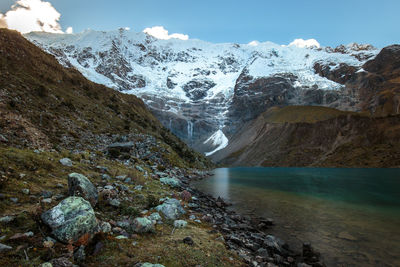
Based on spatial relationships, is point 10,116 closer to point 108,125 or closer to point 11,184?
point 11,184

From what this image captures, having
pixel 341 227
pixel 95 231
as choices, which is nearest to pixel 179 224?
pixel 95 231

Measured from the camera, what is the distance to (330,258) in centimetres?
1150

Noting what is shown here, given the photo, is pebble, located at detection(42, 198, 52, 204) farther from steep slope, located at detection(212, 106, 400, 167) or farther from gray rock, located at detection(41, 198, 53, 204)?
steep slope, located at detection(212, 106, 400, 167)

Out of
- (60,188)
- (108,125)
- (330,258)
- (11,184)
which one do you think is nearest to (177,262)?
(60,188)

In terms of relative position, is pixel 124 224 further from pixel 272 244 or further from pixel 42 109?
pixel 42 109

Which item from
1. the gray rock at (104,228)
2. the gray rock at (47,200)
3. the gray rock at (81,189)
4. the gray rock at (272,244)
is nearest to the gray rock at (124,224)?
the gray rock at (104,228)

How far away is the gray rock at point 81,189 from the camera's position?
889 cm

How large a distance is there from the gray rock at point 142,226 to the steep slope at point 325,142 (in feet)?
499

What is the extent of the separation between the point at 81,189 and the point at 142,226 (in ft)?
9.92

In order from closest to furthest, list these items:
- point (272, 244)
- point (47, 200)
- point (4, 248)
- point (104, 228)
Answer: point (4, 248) < point (104, 228) < point (47, 200) < point (272, 244)

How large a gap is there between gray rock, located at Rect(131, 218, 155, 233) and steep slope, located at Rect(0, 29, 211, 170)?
1307 centimetres

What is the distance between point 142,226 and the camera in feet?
28.9

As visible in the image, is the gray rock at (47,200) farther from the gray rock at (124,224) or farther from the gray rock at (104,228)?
the gray rock at (124,224)

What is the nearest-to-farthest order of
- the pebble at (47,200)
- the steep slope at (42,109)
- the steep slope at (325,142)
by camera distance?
1. the pebble at (47,200)
2. the steep slope at (42,109)
3. the steep slope at (325,142)
